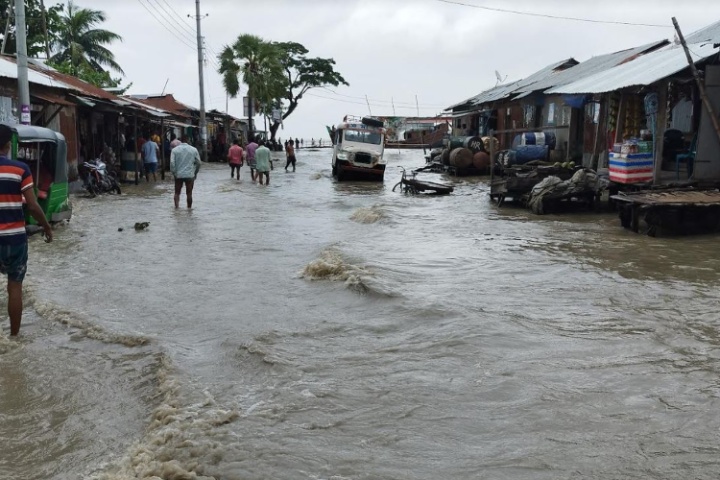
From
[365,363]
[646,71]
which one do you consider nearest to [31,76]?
[646,71]

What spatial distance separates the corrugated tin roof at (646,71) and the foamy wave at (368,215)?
5115mm

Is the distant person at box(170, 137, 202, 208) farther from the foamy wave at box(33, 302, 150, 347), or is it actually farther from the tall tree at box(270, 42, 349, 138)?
the tall tree at box(270, 42, 349, 138)

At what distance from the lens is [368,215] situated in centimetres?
1469

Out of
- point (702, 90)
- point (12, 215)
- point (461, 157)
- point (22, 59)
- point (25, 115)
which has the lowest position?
point (12, 215)

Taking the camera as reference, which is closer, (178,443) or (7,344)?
(178,443)

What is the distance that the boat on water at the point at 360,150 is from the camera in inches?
963

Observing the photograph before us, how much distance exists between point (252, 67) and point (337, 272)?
40.6 m

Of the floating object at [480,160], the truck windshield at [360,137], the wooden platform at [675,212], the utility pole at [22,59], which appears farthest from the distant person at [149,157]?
the wooden platform at [675,212]

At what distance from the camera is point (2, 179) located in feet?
18.0

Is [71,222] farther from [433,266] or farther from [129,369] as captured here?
[129,369]

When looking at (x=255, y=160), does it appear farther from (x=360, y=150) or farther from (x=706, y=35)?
(x=706, y=35)

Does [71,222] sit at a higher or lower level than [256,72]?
lower

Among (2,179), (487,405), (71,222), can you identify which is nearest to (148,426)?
(487,405)

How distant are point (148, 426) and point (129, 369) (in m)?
1.15
